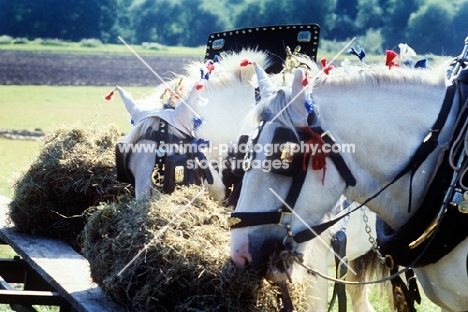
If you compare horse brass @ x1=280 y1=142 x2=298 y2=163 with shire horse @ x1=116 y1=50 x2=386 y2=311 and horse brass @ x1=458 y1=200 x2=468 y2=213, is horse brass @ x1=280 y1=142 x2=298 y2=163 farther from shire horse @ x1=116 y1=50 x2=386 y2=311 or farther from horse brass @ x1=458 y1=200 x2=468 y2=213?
shire horse @ x1=116 y1=50 x2=386 y2=311

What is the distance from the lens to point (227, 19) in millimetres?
13656

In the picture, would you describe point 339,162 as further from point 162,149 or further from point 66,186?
point 66,186

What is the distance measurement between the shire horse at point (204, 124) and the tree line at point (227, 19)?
11.7 feet

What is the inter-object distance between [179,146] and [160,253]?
1573 millimetres

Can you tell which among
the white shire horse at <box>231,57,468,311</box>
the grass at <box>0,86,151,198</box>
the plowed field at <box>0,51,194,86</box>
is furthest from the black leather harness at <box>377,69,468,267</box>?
the plowed field at <box>0,51,194,86</box>

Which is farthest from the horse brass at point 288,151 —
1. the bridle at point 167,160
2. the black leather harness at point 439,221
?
the bridle at point 167,160

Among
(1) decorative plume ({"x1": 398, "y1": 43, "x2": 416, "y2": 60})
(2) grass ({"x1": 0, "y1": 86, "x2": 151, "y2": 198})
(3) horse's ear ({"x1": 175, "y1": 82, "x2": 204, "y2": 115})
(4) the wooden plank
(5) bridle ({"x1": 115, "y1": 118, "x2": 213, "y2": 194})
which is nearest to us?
(4) the wooden plank

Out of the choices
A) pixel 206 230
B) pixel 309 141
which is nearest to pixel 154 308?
pixel 206 230

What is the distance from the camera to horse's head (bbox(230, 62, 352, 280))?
2982 mm

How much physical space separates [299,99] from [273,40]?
286 cm

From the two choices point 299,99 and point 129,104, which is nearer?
point 299,99

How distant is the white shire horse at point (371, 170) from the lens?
3002 mm

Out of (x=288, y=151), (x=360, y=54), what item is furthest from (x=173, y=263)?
(x=360, y=54)

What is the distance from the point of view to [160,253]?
3146 mm
